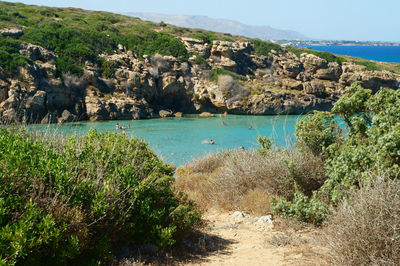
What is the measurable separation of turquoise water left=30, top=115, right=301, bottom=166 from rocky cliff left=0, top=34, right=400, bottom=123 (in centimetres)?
177

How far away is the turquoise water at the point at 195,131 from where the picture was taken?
21828mm

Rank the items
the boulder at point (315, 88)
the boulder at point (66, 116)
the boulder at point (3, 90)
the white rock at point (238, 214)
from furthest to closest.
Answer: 1. the boulder at point (315, 88)
2. the boulder at point (66, 116)
3. the boulder at point (3, 90)
4. the white rock at point (238, 214)

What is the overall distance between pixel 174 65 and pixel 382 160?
1317 inches

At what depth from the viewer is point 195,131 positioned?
28266 mm

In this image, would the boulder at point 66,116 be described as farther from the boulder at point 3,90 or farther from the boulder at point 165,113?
the boulder at point 165,113

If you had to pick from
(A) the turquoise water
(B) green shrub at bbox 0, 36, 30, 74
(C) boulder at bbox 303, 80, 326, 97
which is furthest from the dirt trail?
(C) boulder at bbox 303, 80, 326, 97

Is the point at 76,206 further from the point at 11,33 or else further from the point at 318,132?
the point at 11,33

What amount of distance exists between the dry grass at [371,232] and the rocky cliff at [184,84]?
24.5 m

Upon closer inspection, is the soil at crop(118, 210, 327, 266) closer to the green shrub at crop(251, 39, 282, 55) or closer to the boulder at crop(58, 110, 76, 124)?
the boulder at crop(58, 110, 76, 124)

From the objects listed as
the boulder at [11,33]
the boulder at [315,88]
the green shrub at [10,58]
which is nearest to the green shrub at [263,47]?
the boulder at [315,88]

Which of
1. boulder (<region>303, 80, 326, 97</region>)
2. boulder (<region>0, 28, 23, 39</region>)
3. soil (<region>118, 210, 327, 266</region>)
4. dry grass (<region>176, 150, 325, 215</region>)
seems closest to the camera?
soil (<region>118, 210, 327, 266</region>)

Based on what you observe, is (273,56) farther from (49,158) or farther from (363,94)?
(49,158)

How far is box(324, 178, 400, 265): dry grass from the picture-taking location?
158 inches

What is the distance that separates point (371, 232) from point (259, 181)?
158 inches
